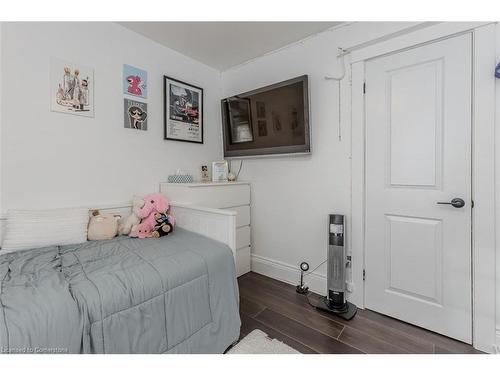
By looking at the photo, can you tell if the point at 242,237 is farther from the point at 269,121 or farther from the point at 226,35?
the point at 226,35

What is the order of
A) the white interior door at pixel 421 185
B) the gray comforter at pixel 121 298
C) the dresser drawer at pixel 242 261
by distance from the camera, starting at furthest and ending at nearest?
the dresser drawer at pixel 242 261, the white interior door at pixel 421 185, the gray comforter at pixel 121 298

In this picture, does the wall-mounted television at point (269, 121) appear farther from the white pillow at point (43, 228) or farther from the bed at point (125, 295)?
the white pillow at point (43, 228)

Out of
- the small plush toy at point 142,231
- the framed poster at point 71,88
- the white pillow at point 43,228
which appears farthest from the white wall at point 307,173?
the white pillow at point 43,228

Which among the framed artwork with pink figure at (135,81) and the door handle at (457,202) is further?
the framed artwork with pink figure at (135,81)

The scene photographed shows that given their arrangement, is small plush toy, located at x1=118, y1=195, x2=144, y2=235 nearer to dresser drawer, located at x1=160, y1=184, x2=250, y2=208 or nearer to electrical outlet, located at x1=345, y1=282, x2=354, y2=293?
dresser drawer, located at x1=160, y1=184, x2=250, y2=208

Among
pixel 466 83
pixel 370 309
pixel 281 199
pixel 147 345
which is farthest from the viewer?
pixel 281 199

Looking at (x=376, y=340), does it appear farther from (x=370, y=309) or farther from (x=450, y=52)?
(x=450, y=52)

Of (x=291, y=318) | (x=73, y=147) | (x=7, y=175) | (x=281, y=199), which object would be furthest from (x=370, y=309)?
(x=7, y=175)

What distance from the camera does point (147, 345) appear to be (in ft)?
3.65

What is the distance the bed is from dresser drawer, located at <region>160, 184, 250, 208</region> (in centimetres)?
38

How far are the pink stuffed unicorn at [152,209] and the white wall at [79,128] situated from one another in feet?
0.83

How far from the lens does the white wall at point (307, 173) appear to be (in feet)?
6.61

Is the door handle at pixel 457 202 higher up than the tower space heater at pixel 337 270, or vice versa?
the door handle at pixel 457 202

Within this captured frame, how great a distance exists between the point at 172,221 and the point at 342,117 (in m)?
1.70
